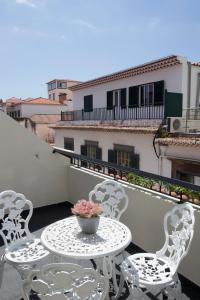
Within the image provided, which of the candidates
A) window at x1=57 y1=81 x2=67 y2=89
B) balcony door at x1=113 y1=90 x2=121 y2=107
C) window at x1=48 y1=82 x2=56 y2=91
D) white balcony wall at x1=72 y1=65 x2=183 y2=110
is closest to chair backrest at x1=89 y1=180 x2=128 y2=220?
white balcony wall at x1=72 y1=65 x2=183 y2=110

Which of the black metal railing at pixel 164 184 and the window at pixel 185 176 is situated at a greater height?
the black metal railing at pixel 164 184

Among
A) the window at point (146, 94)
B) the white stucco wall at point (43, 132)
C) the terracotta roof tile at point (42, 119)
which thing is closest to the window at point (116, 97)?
the window at point (146, 94)

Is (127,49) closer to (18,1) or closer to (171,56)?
(171,56)

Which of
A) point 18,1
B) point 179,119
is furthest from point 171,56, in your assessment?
point 18,1

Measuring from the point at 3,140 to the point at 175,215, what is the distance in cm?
361

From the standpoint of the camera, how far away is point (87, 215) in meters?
2.52

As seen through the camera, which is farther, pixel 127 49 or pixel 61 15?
pixel 127 49

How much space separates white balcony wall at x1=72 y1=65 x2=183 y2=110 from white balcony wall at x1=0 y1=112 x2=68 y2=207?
6.85 meters

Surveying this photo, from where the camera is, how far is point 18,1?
255 inches

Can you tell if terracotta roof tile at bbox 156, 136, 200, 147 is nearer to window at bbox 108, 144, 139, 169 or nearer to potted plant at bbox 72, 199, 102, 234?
window at bbox 108, 144, 139, 169

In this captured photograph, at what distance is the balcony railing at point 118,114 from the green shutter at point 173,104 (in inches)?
21.1

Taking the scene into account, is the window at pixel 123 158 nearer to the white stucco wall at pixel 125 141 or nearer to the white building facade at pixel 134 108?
the white building facade at pixel 134 108

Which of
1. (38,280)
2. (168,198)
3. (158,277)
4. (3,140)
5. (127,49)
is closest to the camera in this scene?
(38,280)

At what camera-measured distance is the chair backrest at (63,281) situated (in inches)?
60.5
